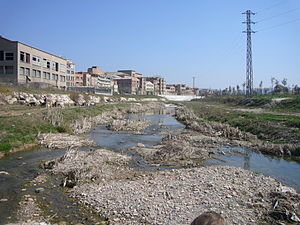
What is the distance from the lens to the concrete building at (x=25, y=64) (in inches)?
2211

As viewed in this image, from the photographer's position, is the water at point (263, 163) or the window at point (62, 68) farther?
the window at point (62, 68)

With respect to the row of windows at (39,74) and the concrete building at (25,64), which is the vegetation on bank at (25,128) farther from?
the row of windows at (39,74)

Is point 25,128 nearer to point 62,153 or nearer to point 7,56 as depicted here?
point 62,153

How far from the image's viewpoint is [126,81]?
15362 centimetres

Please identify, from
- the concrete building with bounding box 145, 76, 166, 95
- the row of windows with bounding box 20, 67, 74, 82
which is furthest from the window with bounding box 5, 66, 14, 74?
the concrete building with bounding box 145, 76, 166, 95

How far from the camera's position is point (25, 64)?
59.2 meters

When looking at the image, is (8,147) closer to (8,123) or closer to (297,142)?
(8,123)

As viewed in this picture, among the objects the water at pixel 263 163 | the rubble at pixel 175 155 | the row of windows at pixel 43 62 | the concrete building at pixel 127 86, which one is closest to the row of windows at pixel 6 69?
the row of windows at pixel 43 62

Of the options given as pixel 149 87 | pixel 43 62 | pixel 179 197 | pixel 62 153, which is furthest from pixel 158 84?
pixel 179 197

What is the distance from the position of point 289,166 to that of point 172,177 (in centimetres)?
972

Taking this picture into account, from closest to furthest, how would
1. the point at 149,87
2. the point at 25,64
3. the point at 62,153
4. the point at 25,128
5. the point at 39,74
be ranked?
the point at 62,153, the point at 25,128, the point at 25,64, the point at 39,74, the point at 149,87

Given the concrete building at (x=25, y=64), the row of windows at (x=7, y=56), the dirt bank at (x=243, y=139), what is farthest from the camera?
the row of windows at (x=7, y=56)

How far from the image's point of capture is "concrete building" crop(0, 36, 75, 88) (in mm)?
56156

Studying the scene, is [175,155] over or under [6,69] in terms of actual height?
under
